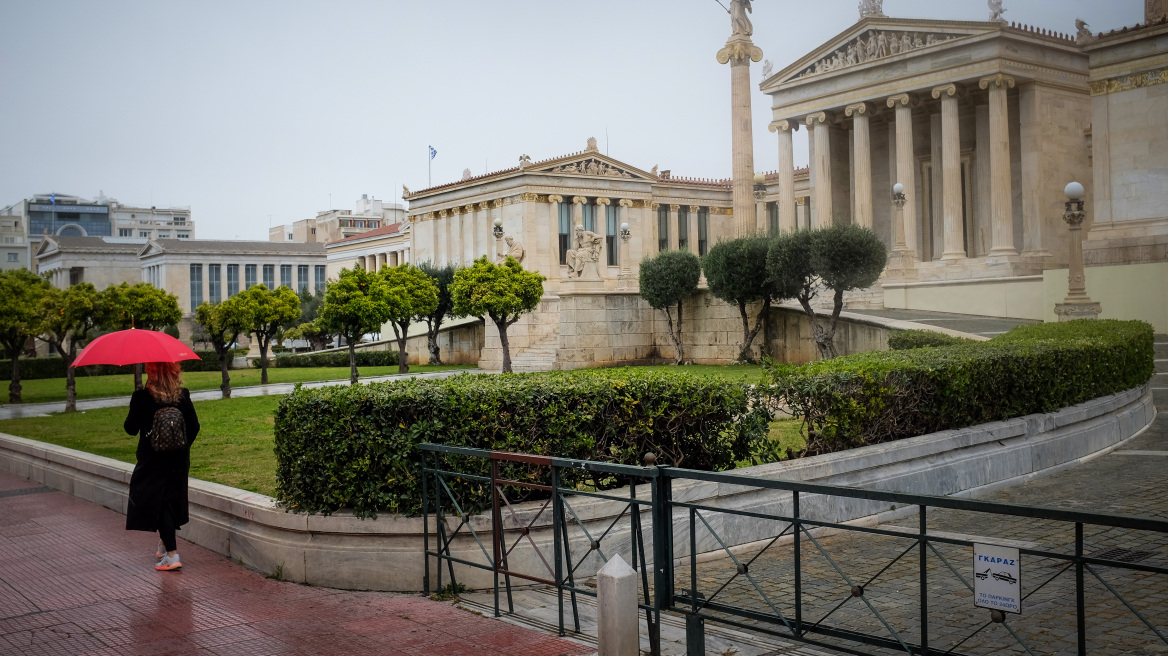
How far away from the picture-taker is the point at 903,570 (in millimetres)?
6891

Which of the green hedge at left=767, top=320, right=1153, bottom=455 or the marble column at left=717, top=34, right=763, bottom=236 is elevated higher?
the marble column at left=717, top=34, right=763, bottom=236

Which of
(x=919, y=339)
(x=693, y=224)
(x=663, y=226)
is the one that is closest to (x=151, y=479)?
(x=919, y=339)

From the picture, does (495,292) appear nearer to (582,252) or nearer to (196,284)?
(582,252)

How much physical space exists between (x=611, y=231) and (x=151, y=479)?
2114 inches

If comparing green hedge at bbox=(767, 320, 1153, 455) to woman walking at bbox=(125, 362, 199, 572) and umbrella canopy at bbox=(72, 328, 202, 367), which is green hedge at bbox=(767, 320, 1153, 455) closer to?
woman walking at bbox=(125, 362, 199, 572)

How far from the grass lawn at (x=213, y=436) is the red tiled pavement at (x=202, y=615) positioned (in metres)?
1.64

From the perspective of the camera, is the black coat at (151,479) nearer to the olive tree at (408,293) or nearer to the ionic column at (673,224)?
the olive tree at (408,293)

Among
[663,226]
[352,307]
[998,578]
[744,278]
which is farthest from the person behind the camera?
[663,226]

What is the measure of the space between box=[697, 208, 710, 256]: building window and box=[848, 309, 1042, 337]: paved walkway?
2954cm

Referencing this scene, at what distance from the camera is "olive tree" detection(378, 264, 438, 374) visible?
3859 cm

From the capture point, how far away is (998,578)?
4.02 m

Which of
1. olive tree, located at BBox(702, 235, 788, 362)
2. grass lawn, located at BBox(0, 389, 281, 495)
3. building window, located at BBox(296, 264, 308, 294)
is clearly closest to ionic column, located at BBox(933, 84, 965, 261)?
olive tree, located at BBox(702, 235, 788, 362)

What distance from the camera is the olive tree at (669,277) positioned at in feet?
110

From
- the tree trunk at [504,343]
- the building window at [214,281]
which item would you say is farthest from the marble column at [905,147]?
the building window at [214,281]
